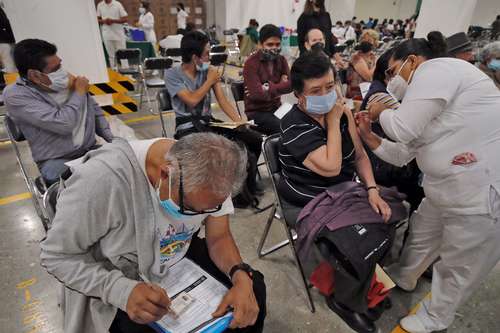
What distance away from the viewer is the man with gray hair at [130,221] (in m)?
0.87

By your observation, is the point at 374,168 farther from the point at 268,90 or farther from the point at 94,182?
the point at 94,182

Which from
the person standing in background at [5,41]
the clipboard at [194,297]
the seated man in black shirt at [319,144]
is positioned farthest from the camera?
the person standing in background at [5,41]

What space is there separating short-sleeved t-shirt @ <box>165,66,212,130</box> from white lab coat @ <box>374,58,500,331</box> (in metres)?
1.78

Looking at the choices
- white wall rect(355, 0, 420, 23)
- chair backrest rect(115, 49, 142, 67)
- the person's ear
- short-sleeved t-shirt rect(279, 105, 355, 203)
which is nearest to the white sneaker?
short-sleeved t-shirt rect(279, 105, 355, 203)

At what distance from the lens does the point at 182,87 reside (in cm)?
263

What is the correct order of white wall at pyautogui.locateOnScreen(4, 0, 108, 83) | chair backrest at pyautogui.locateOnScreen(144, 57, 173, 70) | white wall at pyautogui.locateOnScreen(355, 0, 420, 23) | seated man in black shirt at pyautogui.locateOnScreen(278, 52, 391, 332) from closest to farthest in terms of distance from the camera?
seated man in black shirt at pyautogui.locateOnScreen(278, 52, 391, 332) < white wall at pyautogui.locateOnScreen(4, 0, 108, 83) < chair backrest at pyautogui.locateOnScreen(144, 57, 173, 70) < white wall at pyautogui.locateOnScreen(355, 0, 420, 23)

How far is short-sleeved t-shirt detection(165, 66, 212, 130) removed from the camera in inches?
104

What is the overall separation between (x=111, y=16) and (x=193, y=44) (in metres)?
5.07

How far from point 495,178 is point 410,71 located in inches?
25.7

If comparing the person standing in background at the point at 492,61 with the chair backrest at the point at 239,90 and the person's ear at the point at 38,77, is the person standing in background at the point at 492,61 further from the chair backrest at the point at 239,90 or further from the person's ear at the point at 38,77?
the person's ear at the point at 38,77

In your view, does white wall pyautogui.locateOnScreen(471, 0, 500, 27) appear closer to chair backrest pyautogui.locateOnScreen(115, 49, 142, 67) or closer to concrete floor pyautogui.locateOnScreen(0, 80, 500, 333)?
chair backrest pyautogui.locateOnScreen(115, 49, 142, 67)

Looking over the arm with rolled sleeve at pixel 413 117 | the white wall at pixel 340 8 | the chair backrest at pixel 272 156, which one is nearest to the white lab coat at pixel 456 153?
the arm with rolled sleeve at pixel 413 117

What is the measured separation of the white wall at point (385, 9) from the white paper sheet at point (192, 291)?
71.0 ft

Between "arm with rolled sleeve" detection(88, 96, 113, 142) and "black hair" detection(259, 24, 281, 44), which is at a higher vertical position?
"black hair" detection(259, 24, 281, 44)
